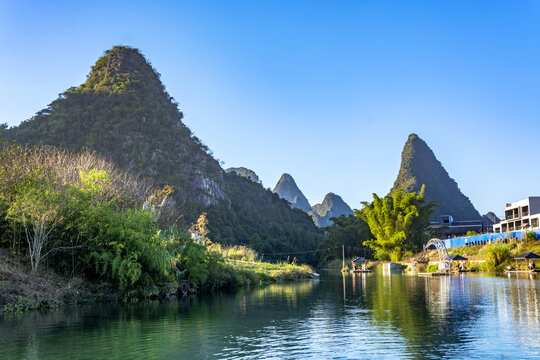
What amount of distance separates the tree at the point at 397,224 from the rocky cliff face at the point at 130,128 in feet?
110

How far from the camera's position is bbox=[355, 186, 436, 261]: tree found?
2643 inches

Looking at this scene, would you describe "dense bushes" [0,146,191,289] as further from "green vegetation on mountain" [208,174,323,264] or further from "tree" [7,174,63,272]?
"green vegetation on mountain" [208,174,323,264]

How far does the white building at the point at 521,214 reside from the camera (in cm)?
7169

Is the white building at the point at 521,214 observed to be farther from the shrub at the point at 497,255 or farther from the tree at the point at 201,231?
the tree at the point at 201,231

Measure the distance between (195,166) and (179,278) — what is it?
82.8 meters

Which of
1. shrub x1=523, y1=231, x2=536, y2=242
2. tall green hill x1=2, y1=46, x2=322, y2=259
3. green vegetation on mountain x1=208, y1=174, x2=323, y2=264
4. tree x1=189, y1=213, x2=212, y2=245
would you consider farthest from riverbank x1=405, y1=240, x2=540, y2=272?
tall green hill x1=2, y1=46, x2=322, y2=259

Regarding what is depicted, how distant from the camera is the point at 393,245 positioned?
68.0 metres

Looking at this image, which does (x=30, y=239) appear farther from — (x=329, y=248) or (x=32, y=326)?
(x=329, y=248)

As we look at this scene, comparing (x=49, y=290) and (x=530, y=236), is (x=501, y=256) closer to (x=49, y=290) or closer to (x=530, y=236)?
(x=530, y=236)

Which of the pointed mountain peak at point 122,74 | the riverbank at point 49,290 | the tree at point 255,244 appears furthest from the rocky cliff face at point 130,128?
the riverbank at point 49,290

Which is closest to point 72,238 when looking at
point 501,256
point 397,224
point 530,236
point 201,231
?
point 201,231

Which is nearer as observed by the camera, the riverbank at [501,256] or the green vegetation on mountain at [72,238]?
the green vegetation on mountain at [72,238]

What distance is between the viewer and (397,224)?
68.4 m

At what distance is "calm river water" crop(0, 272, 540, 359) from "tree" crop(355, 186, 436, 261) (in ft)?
165
